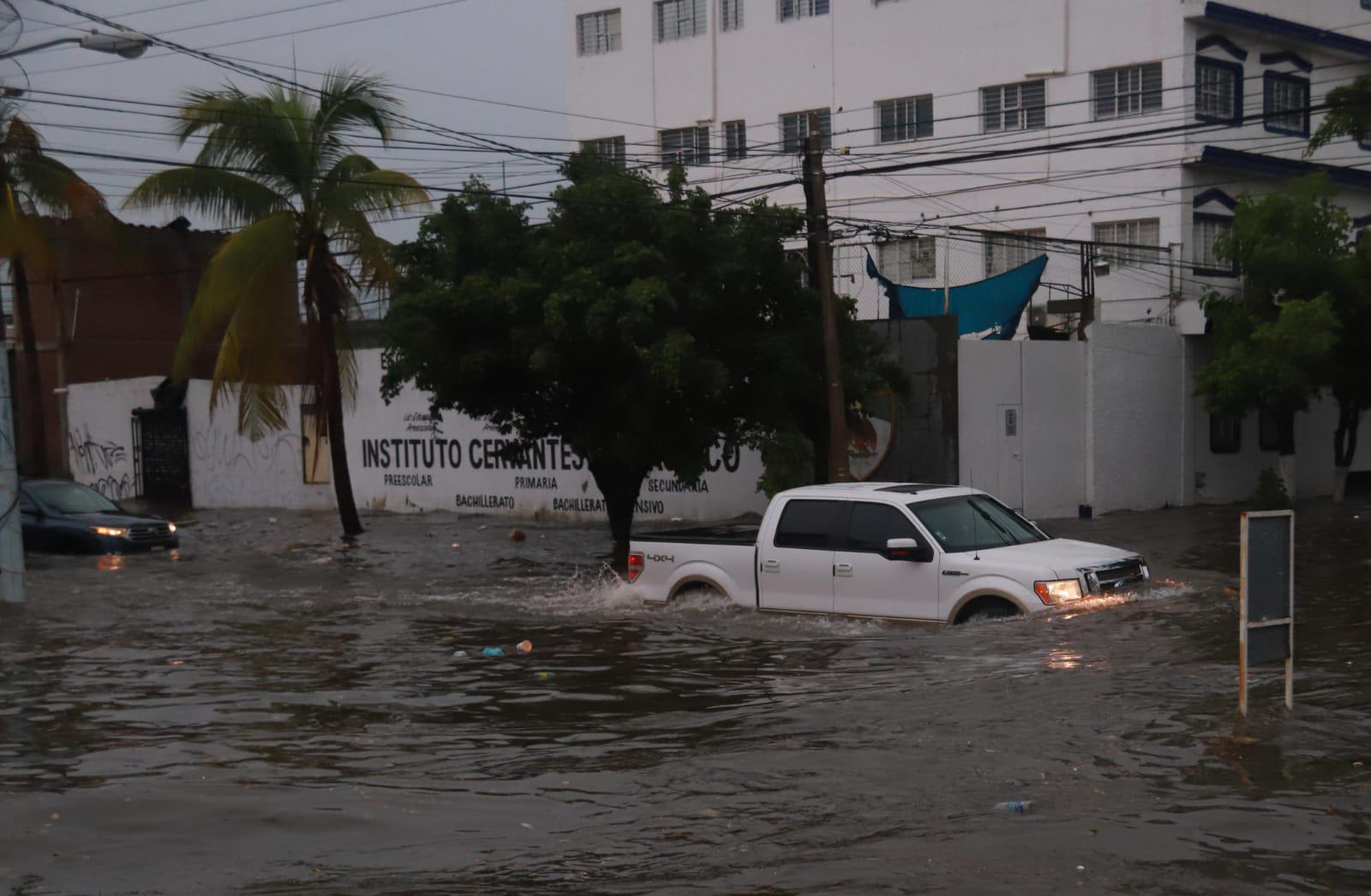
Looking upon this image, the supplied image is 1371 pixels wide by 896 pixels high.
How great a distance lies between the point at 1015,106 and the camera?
134 ft

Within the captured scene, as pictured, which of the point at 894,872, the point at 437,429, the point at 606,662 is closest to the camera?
the point at 894,872

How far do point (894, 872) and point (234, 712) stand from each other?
626 centimetres

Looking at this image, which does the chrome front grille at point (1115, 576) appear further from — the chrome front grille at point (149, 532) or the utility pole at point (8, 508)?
the chrome front grille at point (149, 532)

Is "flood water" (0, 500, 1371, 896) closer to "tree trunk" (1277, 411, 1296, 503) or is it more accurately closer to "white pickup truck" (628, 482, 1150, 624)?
"white pickup truck" (628, 482, 1150, 624)

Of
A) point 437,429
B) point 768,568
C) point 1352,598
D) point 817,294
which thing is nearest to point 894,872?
point 768,568

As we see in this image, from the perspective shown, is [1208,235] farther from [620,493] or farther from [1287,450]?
[620,493]

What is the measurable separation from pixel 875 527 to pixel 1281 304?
59.2ft

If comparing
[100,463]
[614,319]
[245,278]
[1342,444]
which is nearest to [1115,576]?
[614,319]

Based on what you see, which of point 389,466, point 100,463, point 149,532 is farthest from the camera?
point 100,463

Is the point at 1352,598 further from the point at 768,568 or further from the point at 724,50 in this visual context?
the point at 724,50

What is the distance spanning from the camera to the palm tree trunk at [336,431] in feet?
86.5

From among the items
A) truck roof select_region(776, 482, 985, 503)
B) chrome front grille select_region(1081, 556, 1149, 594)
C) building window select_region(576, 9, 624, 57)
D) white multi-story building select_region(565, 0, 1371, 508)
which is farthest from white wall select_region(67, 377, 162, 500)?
chrome front grille select_region(1081, 556, 1149, 594)

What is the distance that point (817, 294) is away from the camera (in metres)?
→ 21.4

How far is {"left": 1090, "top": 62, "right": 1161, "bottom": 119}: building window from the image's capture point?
37656mm
